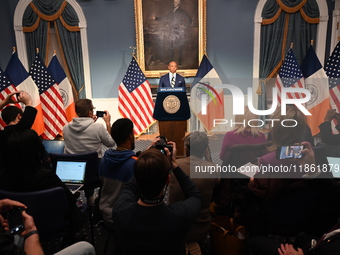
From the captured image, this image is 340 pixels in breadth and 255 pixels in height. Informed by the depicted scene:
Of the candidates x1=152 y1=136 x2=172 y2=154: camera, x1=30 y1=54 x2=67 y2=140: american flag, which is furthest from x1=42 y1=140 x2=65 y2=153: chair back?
x1=30 y1=54 x2=67 y2=140: american flag

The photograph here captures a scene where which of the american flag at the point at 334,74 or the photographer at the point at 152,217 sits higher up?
the american flag at the point at 334,74

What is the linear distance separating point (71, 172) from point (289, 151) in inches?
68.5

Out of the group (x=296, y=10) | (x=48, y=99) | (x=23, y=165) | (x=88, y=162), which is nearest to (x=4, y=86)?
(x=48, y=99)

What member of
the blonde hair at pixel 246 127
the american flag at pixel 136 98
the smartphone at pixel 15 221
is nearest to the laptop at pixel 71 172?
the smartphone at pixel 15 221

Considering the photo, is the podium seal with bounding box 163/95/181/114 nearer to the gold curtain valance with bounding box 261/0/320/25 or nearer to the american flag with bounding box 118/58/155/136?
the american flag with bounding box 118/58/155/136

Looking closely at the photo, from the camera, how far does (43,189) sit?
75.1 inches

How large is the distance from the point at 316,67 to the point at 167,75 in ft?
9.94

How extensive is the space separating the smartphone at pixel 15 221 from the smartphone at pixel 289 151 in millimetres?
1647

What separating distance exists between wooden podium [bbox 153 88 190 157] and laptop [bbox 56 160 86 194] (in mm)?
1712

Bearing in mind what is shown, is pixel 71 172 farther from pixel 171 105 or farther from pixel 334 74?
pixel 334 74

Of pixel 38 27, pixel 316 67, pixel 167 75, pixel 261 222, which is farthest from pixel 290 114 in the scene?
pixel 38 27

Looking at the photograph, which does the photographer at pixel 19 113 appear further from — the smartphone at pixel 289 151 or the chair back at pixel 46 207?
the smartphone at pixel 289 151

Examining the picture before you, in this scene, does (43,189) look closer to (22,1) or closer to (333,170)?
(333,170)

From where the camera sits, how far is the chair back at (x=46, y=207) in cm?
177
